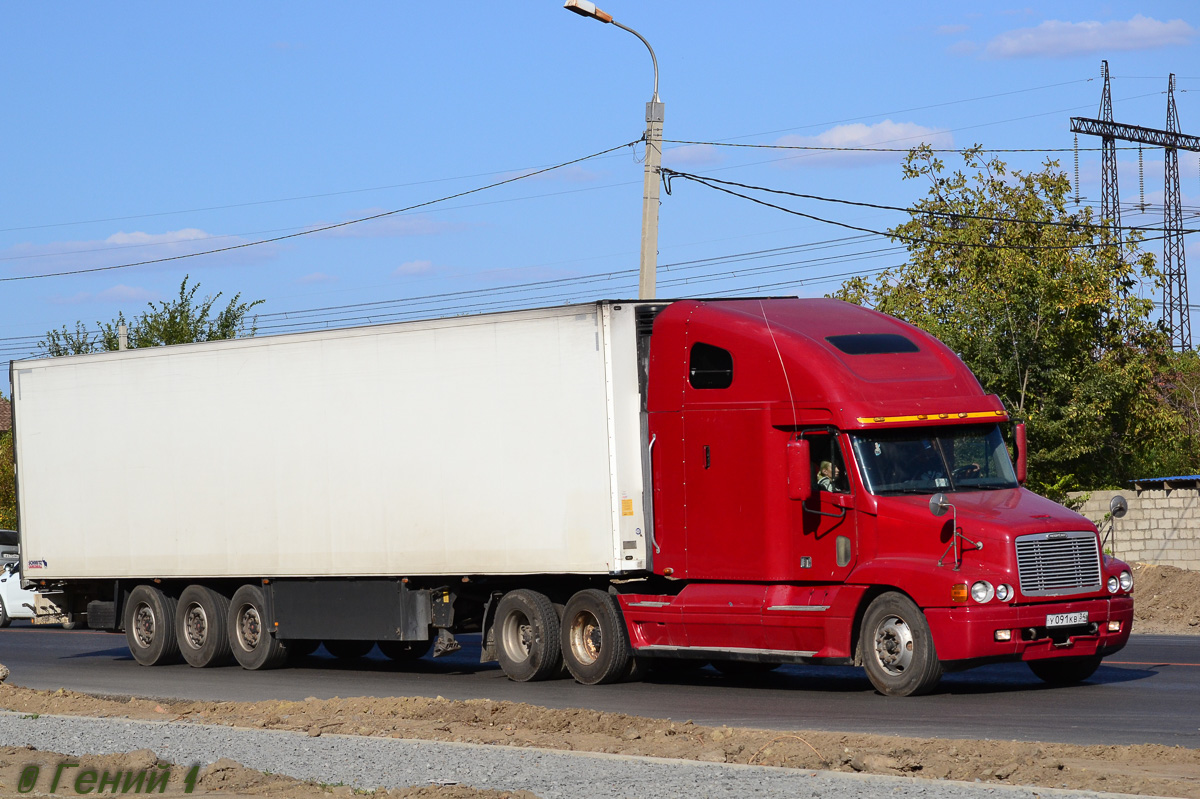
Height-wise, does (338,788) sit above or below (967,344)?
below

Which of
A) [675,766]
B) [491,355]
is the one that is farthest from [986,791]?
[491,355]

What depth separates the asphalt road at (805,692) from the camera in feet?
39.4

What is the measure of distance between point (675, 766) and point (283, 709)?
520 cm

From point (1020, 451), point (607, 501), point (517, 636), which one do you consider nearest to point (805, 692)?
point (607, 501)

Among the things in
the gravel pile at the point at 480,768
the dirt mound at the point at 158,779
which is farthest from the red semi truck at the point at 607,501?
the dirt mound at the point at 158,779

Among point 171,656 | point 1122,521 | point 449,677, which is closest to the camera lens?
point 449,677

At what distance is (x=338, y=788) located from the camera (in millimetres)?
9070

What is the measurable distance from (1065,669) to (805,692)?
238cm

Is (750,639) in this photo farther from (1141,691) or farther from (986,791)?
(986,791)

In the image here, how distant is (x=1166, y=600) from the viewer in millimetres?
25438

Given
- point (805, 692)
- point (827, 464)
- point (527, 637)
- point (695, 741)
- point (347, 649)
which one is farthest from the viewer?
point (347, 649)

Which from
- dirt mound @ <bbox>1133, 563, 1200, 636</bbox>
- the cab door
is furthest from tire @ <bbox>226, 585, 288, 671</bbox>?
dirt mound @ <bbox>1133, 563, 1200, 636</bbox>

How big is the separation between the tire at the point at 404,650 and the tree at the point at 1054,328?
14310 mm

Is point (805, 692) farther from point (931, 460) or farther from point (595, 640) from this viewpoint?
point (931, 460)
